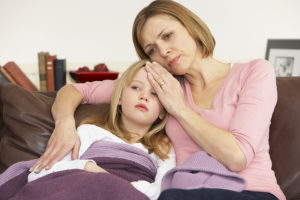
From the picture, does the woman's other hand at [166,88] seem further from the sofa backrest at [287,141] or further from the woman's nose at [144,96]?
the sofa backrest at [287,141]

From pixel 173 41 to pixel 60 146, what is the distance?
2.06 feet

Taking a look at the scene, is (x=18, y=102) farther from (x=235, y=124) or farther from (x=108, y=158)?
(x=235, y=124)

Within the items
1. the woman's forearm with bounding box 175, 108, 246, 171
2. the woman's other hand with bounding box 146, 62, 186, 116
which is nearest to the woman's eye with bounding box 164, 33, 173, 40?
the woman's other hand with bounding box 146, 62, 186, 116

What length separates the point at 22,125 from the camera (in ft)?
4.27

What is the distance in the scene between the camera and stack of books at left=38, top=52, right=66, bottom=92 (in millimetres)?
2023

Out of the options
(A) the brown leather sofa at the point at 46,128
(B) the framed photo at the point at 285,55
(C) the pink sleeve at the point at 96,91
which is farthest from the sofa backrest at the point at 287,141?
(B) the framed photo at the point at 285,55

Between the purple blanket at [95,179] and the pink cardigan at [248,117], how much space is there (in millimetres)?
192

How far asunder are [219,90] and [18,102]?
35.4 inches

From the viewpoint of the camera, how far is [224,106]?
3.76 feet

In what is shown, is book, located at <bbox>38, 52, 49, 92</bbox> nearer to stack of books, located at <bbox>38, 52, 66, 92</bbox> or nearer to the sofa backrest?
stack of books, located at <bbox>38, 52, 66, 92</bbox>

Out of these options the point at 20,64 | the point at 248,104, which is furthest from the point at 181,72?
the point at 20,64

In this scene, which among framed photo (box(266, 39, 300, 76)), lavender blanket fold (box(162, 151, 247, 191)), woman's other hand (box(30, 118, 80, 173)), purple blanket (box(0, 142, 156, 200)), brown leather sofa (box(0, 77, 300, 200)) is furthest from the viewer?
framed photo (box(266, 39, 300, 76))

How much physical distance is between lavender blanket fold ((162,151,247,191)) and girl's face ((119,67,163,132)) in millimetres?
343

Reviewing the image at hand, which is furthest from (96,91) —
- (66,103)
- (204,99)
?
(204,99)
